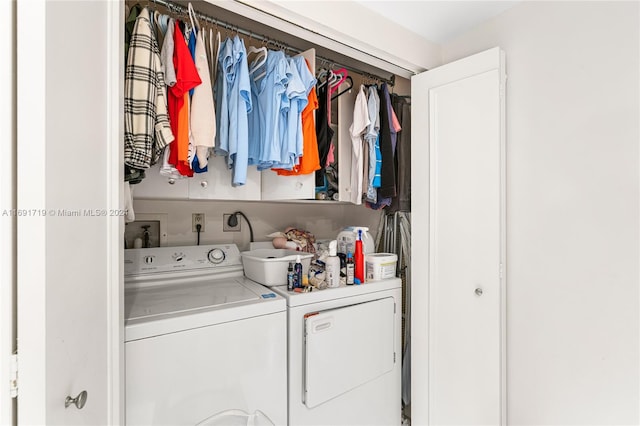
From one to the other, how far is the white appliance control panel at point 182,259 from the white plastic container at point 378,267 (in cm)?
80

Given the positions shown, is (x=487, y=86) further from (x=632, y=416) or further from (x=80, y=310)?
(x=80, y=310)

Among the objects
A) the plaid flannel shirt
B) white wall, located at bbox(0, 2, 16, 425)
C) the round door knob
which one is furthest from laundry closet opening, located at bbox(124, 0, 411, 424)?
white wall, located at bbox(0, 2, 16, 425)

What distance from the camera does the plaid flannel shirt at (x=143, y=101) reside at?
44.6 inches

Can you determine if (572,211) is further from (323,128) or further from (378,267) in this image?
(323,128)

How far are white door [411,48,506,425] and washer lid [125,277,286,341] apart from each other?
952 millimetres

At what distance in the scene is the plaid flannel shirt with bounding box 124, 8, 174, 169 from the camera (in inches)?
44.6

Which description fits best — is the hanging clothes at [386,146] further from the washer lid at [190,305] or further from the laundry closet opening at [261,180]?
the washer lid at [190,305]

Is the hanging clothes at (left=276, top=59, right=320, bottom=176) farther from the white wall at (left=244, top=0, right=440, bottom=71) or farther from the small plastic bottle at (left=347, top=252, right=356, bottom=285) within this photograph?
the small plastic bottle at (left=347, top=252, right=356, bottom=285)

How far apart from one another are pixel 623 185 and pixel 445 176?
0.74m

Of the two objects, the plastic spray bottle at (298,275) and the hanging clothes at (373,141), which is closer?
the plastic spray bottle at (298,275)

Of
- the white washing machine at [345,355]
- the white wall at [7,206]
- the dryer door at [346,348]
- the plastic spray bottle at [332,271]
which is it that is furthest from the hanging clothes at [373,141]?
the white wall at [7,206]

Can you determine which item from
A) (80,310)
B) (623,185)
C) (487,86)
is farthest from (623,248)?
(80,310)

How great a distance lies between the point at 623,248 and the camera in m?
1.25

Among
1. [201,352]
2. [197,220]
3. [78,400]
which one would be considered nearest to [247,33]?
[197,220]
